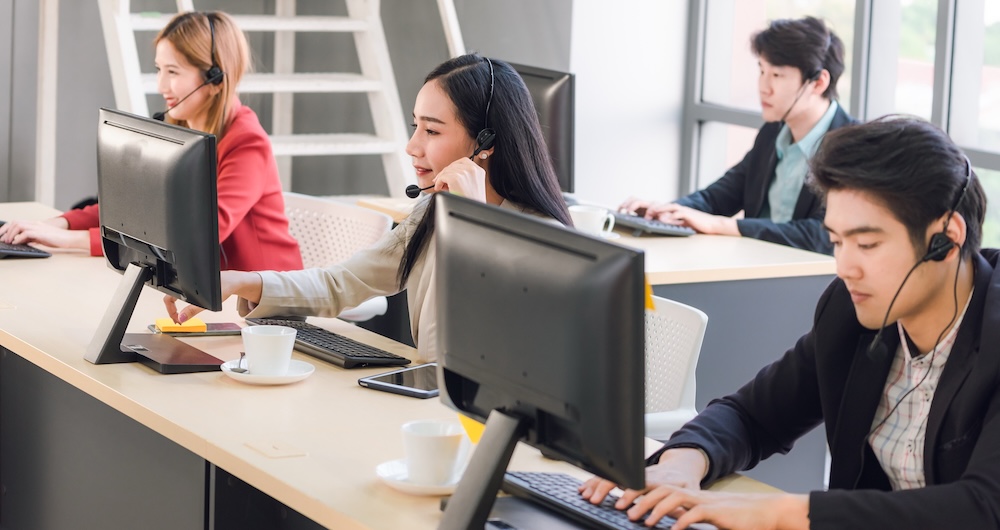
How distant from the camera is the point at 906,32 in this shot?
12.9 feet

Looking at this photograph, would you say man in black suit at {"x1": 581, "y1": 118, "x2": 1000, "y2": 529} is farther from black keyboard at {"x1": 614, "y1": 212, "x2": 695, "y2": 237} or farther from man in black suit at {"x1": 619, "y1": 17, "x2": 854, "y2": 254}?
man in black suit at {"x1": 619, "y1": 17, "x2": 854, "y2": 254}

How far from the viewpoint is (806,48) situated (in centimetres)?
351

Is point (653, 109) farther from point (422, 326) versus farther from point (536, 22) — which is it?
point (422, 326)

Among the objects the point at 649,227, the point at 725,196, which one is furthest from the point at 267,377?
the point at 725,196

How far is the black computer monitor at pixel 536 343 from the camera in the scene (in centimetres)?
117

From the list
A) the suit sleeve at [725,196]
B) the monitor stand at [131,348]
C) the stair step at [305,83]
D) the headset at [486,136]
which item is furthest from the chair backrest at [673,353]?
the stair step at [305,83]

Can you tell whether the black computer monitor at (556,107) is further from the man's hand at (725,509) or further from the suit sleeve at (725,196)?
the man's hand at (725,509)

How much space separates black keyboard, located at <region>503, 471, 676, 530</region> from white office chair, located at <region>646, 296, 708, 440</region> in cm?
69

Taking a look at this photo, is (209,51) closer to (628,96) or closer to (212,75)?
(212,75)

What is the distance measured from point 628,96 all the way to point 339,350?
116 inches

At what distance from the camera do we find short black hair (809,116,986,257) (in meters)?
1.45

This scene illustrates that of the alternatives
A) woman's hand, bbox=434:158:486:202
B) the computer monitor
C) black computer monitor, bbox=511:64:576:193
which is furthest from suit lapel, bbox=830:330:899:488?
black computer monitor, bbox=511:64:576:193

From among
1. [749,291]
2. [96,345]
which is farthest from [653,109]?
[96,345]

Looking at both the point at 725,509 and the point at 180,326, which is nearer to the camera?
the point at 725,509
